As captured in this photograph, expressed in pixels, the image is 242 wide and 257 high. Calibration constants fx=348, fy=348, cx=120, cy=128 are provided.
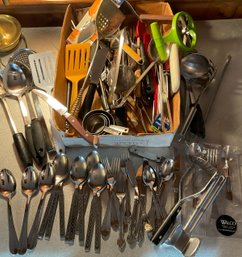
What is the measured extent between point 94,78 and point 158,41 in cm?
16

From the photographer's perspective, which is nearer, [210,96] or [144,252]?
[144,252]

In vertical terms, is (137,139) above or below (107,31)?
below

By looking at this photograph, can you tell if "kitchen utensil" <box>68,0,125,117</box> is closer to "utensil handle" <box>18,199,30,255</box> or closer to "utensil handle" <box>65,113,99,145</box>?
"utensil handle" <box>65,113,99,145</box>

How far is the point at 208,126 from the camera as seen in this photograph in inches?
31.2

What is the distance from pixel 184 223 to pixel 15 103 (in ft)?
1.50

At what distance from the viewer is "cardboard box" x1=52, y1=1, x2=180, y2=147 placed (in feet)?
2.21

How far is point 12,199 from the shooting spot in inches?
27.5

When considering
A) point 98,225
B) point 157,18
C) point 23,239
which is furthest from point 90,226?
point 157,18

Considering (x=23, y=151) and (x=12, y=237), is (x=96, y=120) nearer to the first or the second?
→ (x=23, y=151)

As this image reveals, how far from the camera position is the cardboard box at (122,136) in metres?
0.67

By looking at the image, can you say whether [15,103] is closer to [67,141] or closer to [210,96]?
[67,141]

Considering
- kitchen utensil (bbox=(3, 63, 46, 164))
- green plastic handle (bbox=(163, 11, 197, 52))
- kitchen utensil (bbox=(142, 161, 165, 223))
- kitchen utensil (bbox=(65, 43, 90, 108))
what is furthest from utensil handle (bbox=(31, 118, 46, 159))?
green plastic handle (bbox=(163, 11, 197, 52))

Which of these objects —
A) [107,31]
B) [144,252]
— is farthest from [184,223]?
[107,31]

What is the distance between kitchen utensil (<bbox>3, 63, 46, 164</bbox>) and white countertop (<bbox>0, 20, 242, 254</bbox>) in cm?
3
